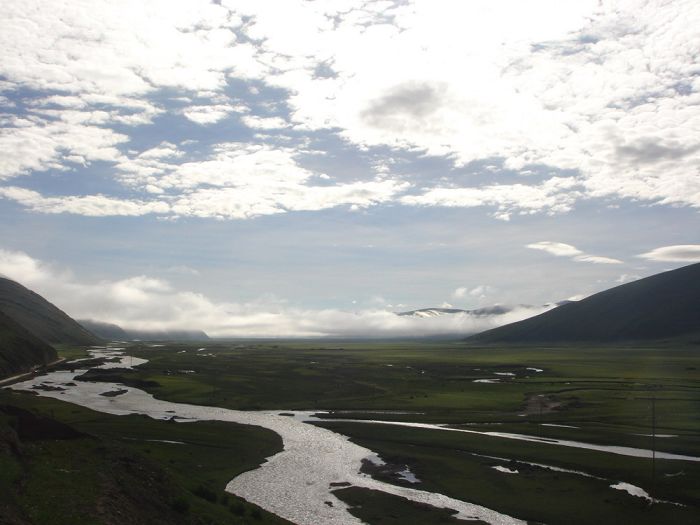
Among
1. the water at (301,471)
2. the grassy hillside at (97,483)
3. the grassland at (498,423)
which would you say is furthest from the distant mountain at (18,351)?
the grassy hillside at (97,483)

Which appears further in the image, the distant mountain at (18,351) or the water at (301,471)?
the distant mountain at (18,351)

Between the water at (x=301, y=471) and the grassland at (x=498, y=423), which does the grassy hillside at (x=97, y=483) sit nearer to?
the grassland at (x=498, y=423)

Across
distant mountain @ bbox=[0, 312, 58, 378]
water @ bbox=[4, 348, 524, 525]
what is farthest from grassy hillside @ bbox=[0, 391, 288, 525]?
distant mountain @ bbox=[0, 312, 58, 378]

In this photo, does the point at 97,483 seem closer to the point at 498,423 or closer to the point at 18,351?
the point at 498,423

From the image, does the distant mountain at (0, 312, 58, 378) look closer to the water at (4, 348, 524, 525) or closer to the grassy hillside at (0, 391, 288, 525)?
the water at (4, 348, 524, 525)

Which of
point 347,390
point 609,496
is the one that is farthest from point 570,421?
point 347,390

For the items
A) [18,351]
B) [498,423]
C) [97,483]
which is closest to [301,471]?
[97,483]
